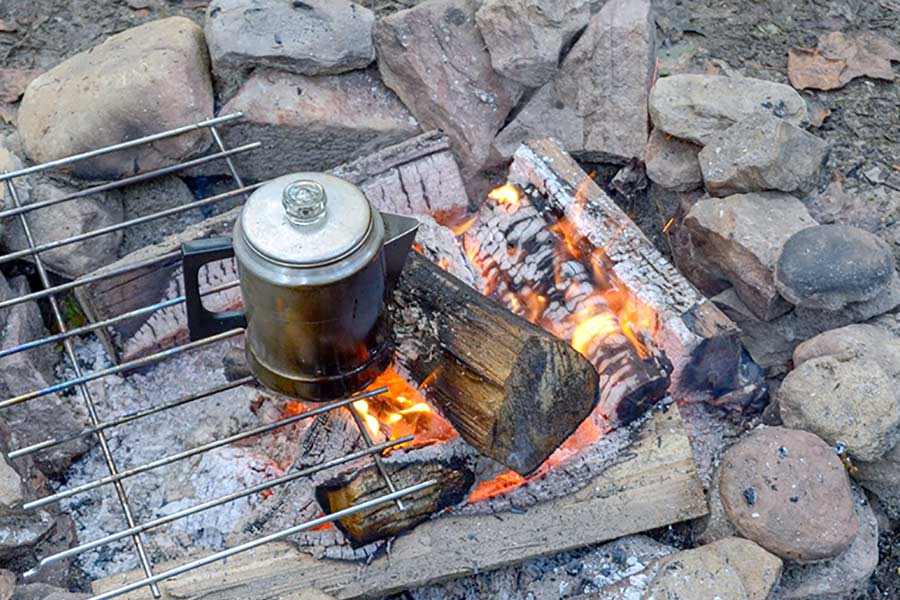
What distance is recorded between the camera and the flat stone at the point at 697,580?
5.71 feet

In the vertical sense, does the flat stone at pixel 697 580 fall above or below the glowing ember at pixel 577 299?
below

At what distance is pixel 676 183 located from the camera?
241 cm

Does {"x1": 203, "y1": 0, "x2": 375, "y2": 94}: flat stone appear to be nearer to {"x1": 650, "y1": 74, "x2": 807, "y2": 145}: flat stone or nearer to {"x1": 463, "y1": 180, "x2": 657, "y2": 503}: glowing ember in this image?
{"x1": 463, "y1": 180, "x2": 657, "y2": 503}: glowing ember

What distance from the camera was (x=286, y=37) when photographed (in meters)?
2.44

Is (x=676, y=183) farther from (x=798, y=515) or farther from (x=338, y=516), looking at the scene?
(x=338, y=516)

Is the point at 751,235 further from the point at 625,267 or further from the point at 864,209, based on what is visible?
the point at 864,209

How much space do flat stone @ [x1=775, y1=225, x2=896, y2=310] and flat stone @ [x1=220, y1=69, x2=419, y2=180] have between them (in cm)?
100

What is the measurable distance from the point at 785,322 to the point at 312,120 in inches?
49.5

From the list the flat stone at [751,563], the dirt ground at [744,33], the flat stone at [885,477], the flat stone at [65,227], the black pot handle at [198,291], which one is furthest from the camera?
the dirt ground at [744,33]

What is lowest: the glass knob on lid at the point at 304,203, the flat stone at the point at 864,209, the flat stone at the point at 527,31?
the flat stone at the point at 864,209

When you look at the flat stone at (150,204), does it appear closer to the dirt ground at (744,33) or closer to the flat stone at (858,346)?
the dirt ground at (744,33)

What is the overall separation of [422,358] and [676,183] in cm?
86

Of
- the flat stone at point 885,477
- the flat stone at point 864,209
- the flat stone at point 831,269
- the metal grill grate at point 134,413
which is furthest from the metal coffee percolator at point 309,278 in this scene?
the flat stone at point 864,209

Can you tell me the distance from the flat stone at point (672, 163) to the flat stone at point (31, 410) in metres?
1.50
